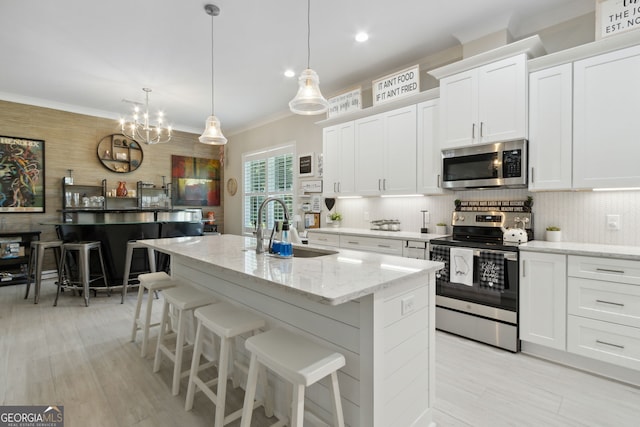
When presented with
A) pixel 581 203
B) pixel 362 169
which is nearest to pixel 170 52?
pixel 362 169

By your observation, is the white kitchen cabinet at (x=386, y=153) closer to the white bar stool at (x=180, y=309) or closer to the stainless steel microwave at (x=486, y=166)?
the stainless steel microwave at (x=486, y=166)

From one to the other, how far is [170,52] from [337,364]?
151 inches

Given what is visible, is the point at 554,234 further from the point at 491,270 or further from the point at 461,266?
the point at 461,266

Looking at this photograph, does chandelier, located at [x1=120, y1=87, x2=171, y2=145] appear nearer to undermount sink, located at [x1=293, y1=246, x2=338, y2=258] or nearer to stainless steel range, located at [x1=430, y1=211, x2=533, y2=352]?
undermount sink, located at [x1=293, y1=246, x2=338, y2=258]

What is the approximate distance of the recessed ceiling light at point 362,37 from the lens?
318 cm

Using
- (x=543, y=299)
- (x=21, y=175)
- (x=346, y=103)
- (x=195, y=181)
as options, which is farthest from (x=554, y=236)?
(x=21, y=175)

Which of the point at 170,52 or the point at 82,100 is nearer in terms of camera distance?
the point at 170,52

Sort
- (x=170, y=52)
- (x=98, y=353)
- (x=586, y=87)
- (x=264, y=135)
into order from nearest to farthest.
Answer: (x=586, y=87) < (x=98, y=353) < (x=170, y=52) < (x=264, y=135)

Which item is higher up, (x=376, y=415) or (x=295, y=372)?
(x=295, y=372)

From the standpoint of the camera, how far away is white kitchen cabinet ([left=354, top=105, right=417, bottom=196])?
3.56 meters

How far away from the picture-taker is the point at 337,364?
4.33ft

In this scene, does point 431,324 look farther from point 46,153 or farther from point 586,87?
point 46,153

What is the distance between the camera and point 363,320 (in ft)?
4.53

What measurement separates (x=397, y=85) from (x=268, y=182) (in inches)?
132
